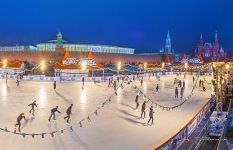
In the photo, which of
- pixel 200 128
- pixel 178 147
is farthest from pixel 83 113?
pixel 178 147

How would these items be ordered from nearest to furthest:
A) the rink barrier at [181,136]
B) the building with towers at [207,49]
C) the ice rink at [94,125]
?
1. the rink barrier at [181,136]
2. the ice rink at [94,125]
3. the building with towers at [207,49]

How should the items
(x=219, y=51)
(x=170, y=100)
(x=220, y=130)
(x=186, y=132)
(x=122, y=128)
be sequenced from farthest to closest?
(x=219, y=51)
(x=170, y=100)
(x=122, y=128)
(x=220, y=130)
(x=186, y=132)

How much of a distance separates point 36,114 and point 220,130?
6824 millimetres

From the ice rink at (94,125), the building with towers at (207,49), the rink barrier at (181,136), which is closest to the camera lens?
the rink barrier at (181,136)

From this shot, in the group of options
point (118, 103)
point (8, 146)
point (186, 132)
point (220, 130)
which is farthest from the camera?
point (118, 103)

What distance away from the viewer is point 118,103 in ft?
61.7

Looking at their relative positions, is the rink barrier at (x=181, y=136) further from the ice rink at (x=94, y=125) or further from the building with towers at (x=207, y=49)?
the building with towers at (x=207, y=49)

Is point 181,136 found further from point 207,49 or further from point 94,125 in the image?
point 207,49

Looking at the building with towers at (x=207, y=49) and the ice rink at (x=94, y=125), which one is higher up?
the building with towers at (x=207, y=49)

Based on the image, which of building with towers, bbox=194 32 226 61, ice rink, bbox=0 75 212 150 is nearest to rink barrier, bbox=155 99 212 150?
ice rink, bbox=0 75 212 150

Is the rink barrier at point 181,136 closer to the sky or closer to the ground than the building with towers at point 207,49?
closer to the ground

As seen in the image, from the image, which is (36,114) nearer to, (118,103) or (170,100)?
(118,103)

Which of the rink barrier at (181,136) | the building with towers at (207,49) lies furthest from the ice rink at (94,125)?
the building with towers at (207,49)

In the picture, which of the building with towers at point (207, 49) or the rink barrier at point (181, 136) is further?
the building with towers at point (207, 49)
